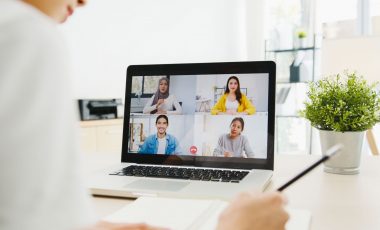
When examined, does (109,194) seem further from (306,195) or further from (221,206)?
(306,195)

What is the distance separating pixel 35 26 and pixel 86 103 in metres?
2.35

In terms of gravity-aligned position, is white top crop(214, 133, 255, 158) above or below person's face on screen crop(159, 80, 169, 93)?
below

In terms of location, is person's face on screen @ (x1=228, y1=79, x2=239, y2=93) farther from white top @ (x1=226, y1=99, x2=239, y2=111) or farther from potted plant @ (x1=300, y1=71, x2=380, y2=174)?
potted plant @ (x1=300, y1=71, x2=380, y2=174)

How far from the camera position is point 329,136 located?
1.01 metres

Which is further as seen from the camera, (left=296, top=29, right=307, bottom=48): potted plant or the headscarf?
(left=296, top=29, right=307, bottom=48): potted plant

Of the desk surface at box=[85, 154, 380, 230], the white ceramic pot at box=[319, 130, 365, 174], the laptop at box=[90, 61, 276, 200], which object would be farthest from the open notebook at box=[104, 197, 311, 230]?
the white ceramic pot at box=[319, 130, 365, 174]

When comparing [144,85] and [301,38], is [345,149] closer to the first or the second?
[144,85]

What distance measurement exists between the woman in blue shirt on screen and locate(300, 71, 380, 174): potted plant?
372mm

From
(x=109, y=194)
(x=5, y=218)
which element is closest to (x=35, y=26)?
(x=5, y=218)

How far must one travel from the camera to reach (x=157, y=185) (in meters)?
0.88

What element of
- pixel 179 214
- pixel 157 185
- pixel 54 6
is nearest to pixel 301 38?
pixel 157 185

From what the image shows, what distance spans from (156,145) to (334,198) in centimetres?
49

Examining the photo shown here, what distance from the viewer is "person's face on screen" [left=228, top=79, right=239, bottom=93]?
1060 millimetres

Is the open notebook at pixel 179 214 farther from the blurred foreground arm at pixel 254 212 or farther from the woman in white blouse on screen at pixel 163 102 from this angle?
the woman in white blouse on screen at pixel 163 102
